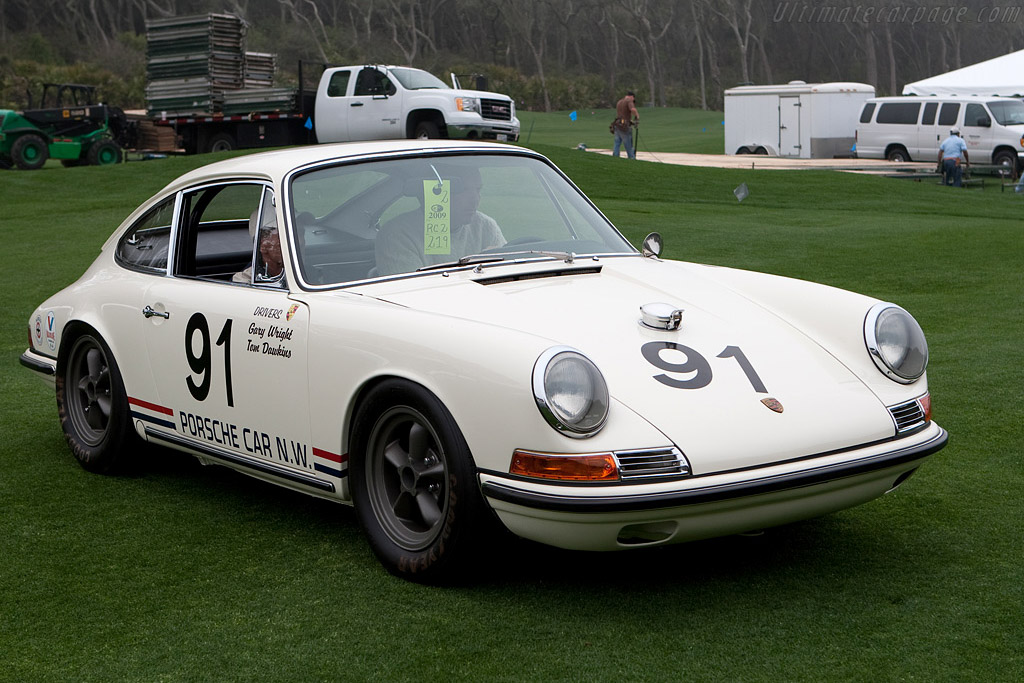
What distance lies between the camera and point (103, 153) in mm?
30344

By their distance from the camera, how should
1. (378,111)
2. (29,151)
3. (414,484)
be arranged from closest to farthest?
(414,484)
(378,111)
(29,151)

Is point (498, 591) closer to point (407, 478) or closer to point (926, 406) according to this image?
point (407, 478)

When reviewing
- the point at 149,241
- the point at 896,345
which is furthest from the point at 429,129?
the point at 896,345

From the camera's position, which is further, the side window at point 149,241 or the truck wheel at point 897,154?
the truck wheel at point 897,154

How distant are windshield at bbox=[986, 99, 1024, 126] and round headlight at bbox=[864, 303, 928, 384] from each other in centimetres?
2577

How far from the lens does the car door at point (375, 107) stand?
79.4 feet

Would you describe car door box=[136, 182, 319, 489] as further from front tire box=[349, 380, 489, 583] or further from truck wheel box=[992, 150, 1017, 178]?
truck wheel box=[992, 150, 1017, 178]

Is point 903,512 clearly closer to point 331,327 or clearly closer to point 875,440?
point 875,440

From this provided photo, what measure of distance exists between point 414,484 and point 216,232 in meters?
2.12

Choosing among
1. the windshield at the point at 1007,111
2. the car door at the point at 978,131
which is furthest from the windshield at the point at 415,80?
the windshield at the point at 1007,111

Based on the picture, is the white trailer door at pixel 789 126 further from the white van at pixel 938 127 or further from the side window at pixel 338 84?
the side window at pixel 338 84

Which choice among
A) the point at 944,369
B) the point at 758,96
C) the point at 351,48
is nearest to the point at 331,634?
the point at 944,369

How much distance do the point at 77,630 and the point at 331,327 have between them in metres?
1.27

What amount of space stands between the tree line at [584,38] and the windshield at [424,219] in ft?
214
